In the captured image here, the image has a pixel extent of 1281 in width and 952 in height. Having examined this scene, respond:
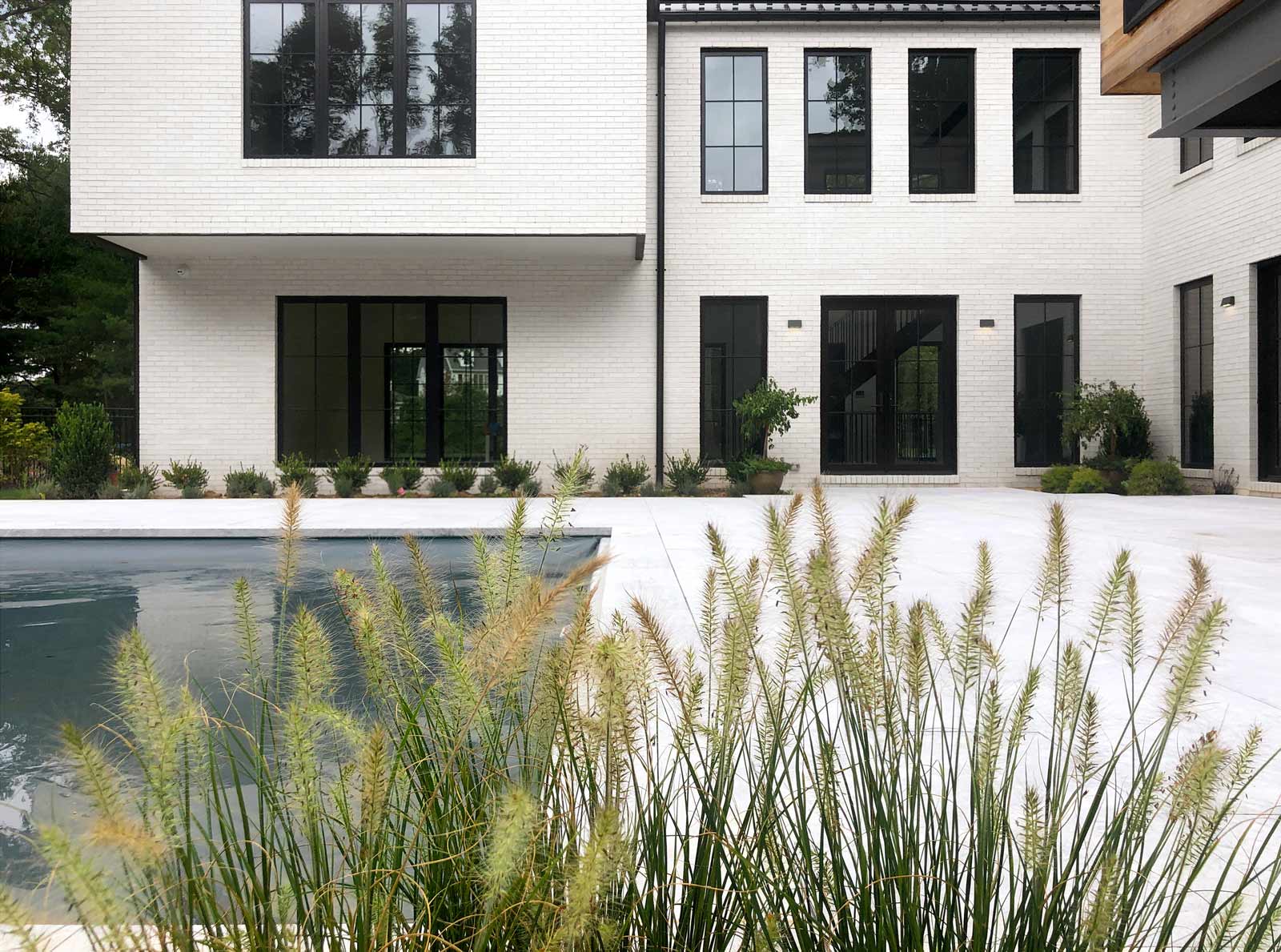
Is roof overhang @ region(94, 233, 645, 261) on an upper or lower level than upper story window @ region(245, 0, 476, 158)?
lower

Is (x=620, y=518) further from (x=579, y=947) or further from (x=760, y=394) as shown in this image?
(x=579, y=947)

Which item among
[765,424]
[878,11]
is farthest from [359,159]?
[878,11]

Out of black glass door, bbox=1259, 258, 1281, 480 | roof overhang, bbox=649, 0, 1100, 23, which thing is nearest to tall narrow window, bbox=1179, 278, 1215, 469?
black glass door, bbox=1259, 258, 1281, 480

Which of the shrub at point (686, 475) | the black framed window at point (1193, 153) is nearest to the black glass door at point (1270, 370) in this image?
the black framed window at point (1193, 153)

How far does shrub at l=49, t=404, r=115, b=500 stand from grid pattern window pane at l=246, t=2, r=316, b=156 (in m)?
3.60

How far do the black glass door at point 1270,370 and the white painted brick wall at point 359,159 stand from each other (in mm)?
6555

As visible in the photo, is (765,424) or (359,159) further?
(765,424)

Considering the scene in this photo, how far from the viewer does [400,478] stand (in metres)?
10.9

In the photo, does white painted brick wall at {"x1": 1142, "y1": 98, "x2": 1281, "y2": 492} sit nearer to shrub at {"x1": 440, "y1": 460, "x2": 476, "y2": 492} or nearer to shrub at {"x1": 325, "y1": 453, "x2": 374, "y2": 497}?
shrub at {"x1": 440, "y1": 460, "x2": 476, "y2": 492}

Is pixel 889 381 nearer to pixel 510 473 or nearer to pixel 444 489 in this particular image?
pixel 510 473

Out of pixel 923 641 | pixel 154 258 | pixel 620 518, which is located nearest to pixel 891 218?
pixel 620 518

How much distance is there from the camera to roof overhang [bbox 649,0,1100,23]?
11.2 metres

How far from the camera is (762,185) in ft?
Result: 37.8

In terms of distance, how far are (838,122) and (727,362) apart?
10.9ft
